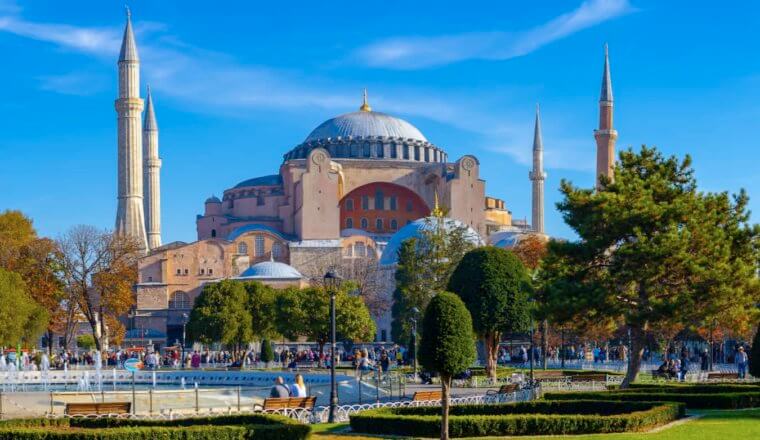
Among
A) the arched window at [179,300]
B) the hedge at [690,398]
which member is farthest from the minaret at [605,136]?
the hedge at [690,398]

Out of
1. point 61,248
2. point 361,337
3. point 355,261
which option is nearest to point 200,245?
point 355,261

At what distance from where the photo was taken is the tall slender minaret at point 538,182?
7750cm

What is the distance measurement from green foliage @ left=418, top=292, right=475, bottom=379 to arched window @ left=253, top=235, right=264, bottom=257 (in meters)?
54.4

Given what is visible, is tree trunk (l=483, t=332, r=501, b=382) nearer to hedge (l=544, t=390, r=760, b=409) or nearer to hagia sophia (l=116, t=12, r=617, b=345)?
hedge (l=544, t=390, r=760, b=409)

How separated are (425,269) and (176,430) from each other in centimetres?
2792

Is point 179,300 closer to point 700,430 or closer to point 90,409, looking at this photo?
point 90,409

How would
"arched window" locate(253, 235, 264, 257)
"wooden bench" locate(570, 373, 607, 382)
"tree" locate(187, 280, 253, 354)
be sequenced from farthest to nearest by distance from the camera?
"arched window" locate(253, 235, 264, 257), "tree" locate(187, 280, 253, 354), "wooden bench" locate(570, 373, 607, 382)

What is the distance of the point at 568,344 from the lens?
52375 millimetres

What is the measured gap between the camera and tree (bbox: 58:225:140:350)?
46.0 m

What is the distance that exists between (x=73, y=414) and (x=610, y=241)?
12.4 m

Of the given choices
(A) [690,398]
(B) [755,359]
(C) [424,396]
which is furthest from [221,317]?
(A) [690,398]

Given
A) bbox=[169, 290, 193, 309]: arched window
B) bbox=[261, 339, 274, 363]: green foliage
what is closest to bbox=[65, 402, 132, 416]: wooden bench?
bbox=[261, 339, 274, 363]: green foliage

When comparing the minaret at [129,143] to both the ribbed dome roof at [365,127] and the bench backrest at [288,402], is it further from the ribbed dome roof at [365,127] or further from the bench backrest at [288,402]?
the bench backrest at [288,402]

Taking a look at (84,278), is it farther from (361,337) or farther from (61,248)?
(361,337)
